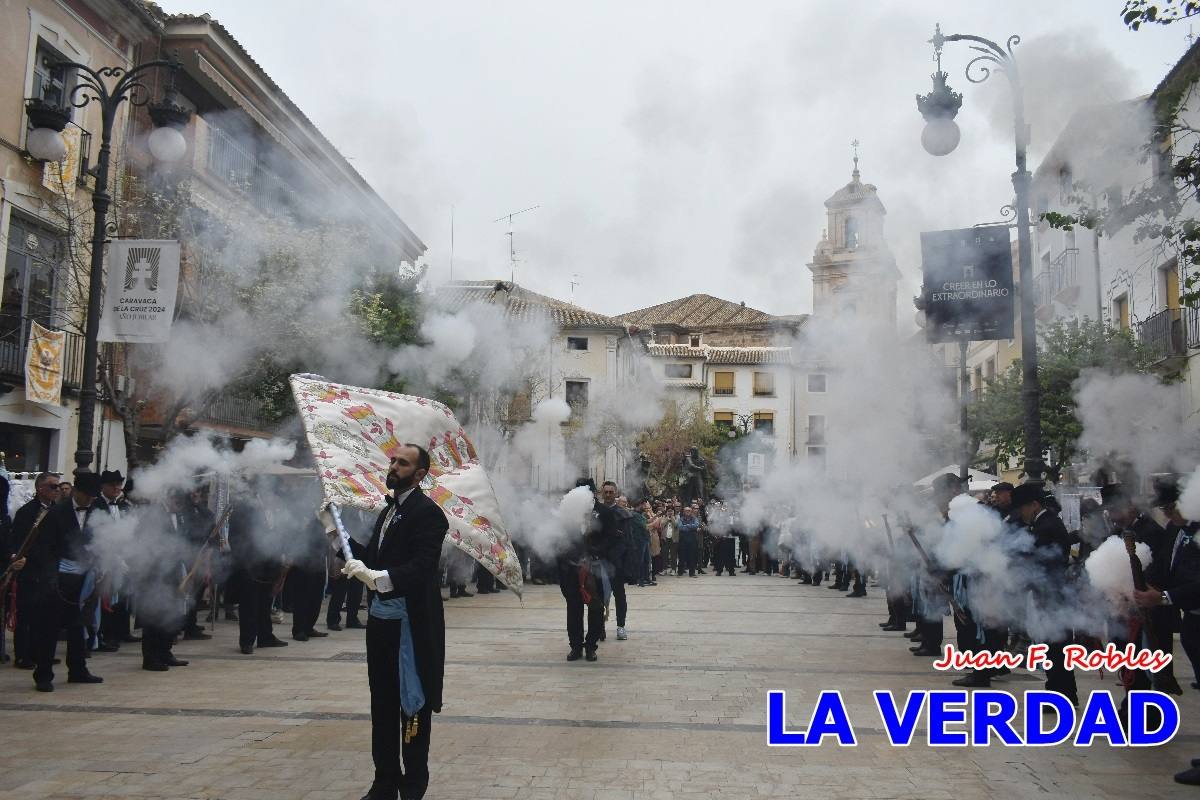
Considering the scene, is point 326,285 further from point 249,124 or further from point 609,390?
point 609,390

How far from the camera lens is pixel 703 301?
66.3 m

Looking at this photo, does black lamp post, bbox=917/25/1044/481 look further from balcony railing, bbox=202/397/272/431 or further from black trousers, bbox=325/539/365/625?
balcony railing, bbox=202/397/272/431

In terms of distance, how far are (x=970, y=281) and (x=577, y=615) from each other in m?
6.18

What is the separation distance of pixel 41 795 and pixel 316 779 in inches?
54.1

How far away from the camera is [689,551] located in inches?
1014

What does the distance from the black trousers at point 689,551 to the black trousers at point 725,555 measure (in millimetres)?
1135

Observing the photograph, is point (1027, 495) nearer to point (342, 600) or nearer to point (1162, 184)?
point (1162, 184)

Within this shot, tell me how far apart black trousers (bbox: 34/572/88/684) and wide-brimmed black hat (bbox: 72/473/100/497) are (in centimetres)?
72

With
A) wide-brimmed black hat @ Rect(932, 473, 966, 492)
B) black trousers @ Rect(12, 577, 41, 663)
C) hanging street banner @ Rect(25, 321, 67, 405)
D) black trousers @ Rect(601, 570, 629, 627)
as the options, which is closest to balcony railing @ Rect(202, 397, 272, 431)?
hanging street banner @ Rect(25, 321, 67, 405)

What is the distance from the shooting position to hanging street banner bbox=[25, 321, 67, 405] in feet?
46.4

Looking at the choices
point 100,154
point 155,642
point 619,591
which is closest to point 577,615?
point 619,591

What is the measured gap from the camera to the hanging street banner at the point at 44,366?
46.4 feet

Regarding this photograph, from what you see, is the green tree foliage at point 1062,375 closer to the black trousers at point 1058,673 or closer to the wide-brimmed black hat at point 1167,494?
the black trousers at point 1058,673

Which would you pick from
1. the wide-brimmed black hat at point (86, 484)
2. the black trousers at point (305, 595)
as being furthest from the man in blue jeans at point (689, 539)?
the wide-brimmed black hat at point (86, 484)
